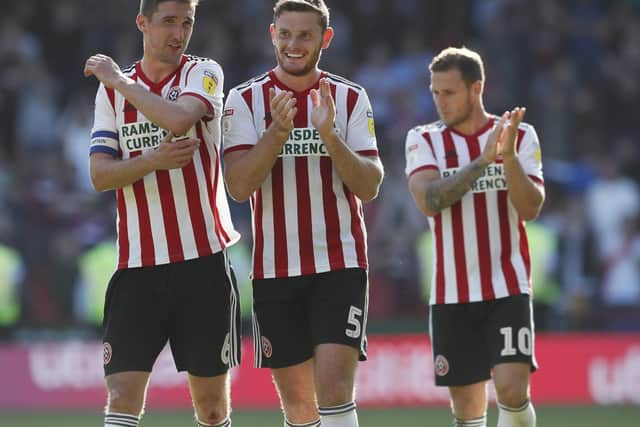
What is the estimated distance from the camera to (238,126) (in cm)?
677

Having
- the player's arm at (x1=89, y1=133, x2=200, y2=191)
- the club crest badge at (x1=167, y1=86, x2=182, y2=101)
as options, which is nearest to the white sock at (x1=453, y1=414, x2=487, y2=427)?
the player's arm at (x1=89, y1=133, x2=200, y2=191)

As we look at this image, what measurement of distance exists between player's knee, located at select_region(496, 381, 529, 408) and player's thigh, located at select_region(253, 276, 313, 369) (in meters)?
1.14

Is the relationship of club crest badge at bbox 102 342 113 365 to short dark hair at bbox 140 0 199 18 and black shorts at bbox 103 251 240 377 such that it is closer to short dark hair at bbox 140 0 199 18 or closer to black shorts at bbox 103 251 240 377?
black shorts at bbox 103 251 240 377

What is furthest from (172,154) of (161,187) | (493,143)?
(493,143)

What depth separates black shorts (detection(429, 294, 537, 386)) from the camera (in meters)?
7.40

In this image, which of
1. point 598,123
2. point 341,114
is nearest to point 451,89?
point 341,114

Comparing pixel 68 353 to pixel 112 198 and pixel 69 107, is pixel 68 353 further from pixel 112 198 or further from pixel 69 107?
pixel 69 107

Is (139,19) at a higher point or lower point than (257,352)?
higher

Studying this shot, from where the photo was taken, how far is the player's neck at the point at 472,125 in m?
7.75

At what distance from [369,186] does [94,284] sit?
7752mm

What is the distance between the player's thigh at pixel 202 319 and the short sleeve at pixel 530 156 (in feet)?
6.44

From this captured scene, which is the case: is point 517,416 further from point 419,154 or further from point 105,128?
point 105,128

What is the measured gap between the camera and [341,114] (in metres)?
6.83

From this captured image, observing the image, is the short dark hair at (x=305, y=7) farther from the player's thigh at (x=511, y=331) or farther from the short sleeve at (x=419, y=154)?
the player's thigh at (x=511, y=331)
